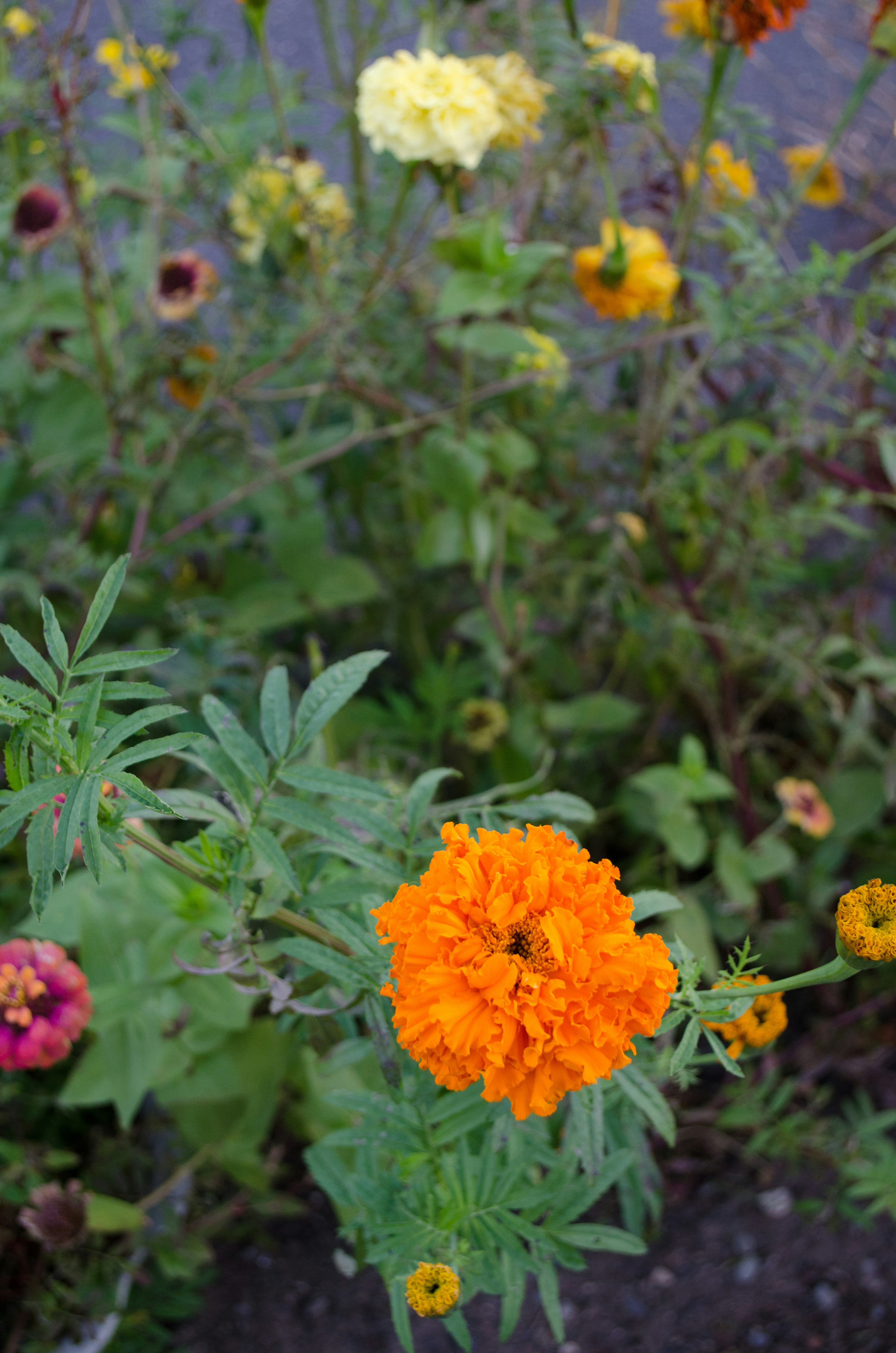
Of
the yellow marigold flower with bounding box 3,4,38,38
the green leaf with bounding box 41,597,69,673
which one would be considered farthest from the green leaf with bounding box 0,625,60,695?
the yellow marigold flower with bounding box 3,4,38,38

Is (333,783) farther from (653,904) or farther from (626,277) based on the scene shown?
(626,277)

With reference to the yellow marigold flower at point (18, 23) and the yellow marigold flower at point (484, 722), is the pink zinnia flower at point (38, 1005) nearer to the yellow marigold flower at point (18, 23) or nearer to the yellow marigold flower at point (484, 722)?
the yellow marigold flower at point (484, 722)

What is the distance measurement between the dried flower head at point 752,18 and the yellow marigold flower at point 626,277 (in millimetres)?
180

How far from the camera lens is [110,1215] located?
2.81ft

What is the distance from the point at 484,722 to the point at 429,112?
2.09 ft

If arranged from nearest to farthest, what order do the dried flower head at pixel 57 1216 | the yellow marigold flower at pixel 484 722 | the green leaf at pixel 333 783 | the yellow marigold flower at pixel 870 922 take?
the yellow marigold flower at pixel 870 922 → the green leaf at pixel 333 783 → the dried flower head at pixel 57 1216 → the yellow marigold flower at pixel 484 722

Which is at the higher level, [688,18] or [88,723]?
[688,18]

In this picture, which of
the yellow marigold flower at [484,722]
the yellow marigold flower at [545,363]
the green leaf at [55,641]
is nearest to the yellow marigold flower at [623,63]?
the yellow marigold flower at [545,363]

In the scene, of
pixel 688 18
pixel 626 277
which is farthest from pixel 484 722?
pixel 688 18

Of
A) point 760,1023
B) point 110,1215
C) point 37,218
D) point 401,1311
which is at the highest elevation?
point 37,218

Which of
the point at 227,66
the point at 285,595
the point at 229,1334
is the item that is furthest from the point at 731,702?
the point at 227,66

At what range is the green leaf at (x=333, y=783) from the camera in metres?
0.52

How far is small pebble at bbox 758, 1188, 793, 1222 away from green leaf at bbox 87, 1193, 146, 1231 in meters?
0.68

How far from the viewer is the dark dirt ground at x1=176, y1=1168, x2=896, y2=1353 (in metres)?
1.01
